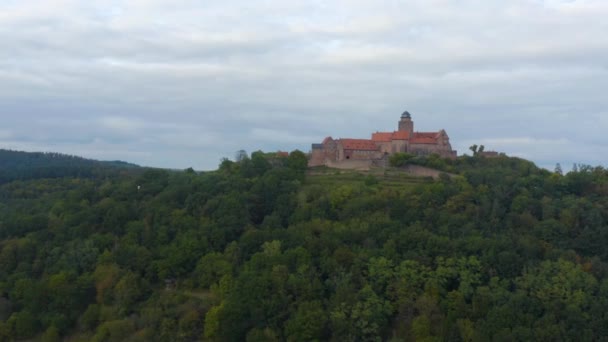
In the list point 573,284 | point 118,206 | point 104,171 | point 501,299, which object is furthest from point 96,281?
point 104,171

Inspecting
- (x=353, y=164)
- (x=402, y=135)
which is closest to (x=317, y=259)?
(x=353, y=164)

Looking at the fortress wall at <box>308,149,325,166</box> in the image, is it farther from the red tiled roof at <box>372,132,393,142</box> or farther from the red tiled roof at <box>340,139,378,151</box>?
the red tiled roof at <box>372,132,393,142</box>

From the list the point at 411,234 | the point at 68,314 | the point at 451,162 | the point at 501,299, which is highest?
the point at 451,162

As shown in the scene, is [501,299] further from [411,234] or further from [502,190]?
[502,190]

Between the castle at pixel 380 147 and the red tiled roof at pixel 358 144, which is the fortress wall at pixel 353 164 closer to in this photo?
the castle at pixel 380 147

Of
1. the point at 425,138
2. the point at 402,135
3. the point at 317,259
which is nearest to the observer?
the point at 317,259

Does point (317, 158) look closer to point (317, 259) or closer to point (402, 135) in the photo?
point (402, 135)
